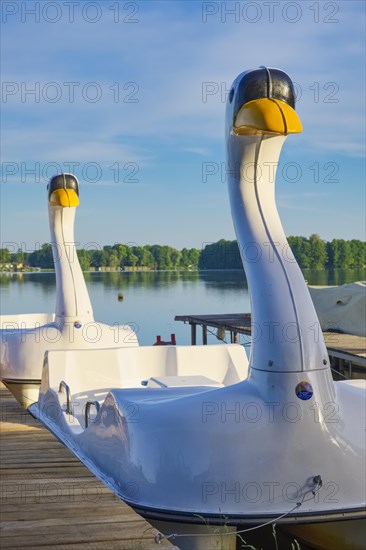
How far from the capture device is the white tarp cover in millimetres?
17609

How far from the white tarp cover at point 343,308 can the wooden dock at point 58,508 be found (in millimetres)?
12281

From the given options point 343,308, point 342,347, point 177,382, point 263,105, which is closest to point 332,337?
point 343,308

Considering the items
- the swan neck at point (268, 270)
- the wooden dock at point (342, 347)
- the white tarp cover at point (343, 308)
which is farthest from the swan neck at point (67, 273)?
the white tarp cover at point (343, 308)

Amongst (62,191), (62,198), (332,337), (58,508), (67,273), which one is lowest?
(332,337)

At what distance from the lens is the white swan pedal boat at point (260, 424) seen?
16.5 ft

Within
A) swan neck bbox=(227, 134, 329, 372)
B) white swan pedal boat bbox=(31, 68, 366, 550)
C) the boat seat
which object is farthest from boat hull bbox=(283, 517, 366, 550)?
the boat seat

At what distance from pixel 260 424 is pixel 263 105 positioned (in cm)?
217

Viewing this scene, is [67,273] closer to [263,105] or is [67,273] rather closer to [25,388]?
[25,388]

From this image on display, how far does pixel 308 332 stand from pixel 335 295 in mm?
13787

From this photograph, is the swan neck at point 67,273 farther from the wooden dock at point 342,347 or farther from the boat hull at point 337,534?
the boat hull at point 337,534

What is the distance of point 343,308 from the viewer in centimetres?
1809

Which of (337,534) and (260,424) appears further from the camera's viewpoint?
(337,534)

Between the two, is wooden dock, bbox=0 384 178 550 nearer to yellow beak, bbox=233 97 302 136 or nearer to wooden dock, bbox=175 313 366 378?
yellow beak, bbox=233 97 302 136

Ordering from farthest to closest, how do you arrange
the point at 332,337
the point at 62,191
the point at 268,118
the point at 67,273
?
1. the point at 332,337
2. the point at 62,191
3. the point at 67,273
4. the point at 268,118
